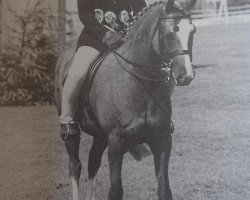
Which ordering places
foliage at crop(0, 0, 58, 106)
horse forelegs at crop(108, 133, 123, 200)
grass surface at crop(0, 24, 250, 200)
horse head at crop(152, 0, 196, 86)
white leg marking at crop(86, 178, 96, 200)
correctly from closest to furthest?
horse head at crop(152, 0, 196, 86) → horse forelegs at crop(108, 133, 123, 200) → grass surface at crop(0, 24, 250, 200) → white leg marking at crop(86, 178, 96, 200) → foliage at crop(0, 0, 58, 106)

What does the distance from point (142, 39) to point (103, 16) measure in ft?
1.00

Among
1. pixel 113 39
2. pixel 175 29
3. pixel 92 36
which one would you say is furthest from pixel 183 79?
pixel 92 36

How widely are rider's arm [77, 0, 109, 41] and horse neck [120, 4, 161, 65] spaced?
15cm

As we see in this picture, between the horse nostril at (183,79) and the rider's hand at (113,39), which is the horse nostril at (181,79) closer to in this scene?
the horse nostril at (183,79)

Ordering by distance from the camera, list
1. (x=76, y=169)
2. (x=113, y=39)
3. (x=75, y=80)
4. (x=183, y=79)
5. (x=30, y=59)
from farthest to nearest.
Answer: (x=30, y=59)
(x=76, y=169)
(x=75, y=80)
(x=113, y=39)
(x=183, y=79)

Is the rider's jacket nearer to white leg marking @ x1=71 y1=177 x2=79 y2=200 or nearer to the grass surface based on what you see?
the grass surface

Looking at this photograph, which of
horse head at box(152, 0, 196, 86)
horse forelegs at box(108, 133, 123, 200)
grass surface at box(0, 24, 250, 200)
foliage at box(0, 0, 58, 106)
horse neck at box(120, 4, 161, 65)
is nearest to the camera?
horse head at box(152, 0, 196, 86)

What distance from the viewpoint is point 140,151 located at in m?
3.15

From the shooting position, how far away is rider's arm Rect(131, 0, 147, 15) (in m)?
3.13

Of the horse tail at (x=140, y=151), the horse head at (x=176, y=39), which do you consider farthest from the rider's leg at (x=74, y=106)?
the horse head at (x=176, y=39)

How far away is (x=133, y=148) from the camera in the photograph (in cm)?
313

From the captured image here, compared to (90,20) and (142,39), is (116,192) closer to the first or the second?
(142,39)

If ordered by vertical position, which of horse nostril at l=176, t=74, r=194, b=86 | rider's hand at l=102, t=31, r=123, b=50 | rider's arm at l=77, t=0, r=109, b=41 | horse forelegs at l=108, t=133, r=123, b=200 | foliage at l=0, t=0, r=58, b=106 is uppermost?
rider's arm at l=77, t=0, r=109, b=41

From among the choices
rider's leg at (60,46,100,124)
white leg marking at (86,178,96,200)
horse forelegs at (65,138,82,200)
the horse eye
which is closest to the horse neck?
the horse eye
